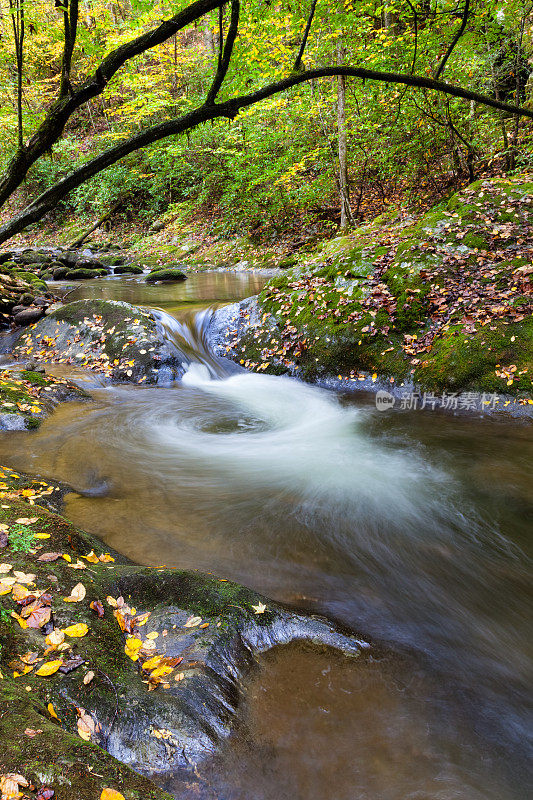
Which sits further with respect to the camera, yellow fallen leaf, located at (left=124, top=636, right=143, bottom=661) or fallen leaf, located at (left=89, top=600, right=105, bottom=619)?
fallen leaf, located at (left=89, top=600, right=105, bottom=619)

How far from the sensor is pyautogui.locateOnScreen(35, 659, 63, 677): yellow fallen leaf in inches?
65.7

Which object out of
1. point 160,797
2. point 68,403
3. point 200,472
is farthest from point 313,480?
point 68,403

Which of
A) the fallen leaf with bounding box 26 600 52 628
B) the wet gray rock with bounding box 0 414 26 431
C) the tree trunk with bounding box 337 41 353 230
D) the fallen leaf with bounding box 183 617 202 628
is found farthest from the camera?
the tree trunk with bounding box 337 41 353 230

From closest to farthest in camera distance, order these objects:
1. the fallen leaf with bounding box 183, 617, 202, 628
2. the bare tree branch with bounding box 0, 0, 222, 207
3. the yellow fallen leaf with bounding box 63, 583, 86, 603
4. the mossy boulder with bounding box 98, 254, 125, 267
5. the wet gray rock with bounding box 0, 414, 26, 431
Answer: the yellow fallen leaf with bounding box 63, 583, 86, 603
the fallen leaf with bounding box 183, 617, 202, 628
the bare tree branch with bounding box 0, 0, 222, 207
the wet gray rock with bounding box 0, 414, 26, 431
the mossy boulder with bounding box 98, 254, 125, 267

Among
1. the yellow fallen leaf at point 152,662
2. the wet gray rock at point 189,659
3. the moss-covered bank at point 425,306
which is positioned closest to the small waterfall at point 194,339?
the moss-covered bank at point 425,306

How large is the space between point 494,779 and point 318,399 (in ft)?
16.8

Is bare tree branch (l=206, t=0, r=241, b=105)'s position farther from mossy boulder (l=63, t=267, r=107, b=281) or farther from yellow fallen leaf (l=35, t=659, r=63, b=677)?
mossy boulder (l=63, t=267, r=107, b=281)

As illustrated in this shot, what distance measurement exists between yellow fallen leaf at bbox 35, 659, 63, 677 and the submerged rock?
616 centimetres

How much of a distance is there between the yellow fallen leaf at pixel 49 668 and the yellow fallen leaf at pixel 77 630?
0.52 ft

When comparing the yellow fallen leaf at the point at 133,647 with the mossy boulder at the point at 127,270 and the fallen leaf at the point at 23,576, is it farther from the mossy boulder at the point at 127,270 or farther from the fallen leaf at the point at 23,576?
the mossy boulder at the point at 127,270

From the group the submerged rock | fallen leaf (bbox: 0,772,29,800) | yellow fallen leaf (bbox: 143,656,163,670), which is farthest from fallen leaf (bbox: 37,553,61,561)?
the submerged rock

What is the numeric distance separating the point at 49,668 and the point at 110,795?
68 cm

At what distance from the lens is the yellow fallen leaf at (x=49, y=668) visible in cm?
167

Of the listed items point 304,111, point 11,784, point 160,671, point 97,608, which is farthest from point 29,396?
point 304,111
